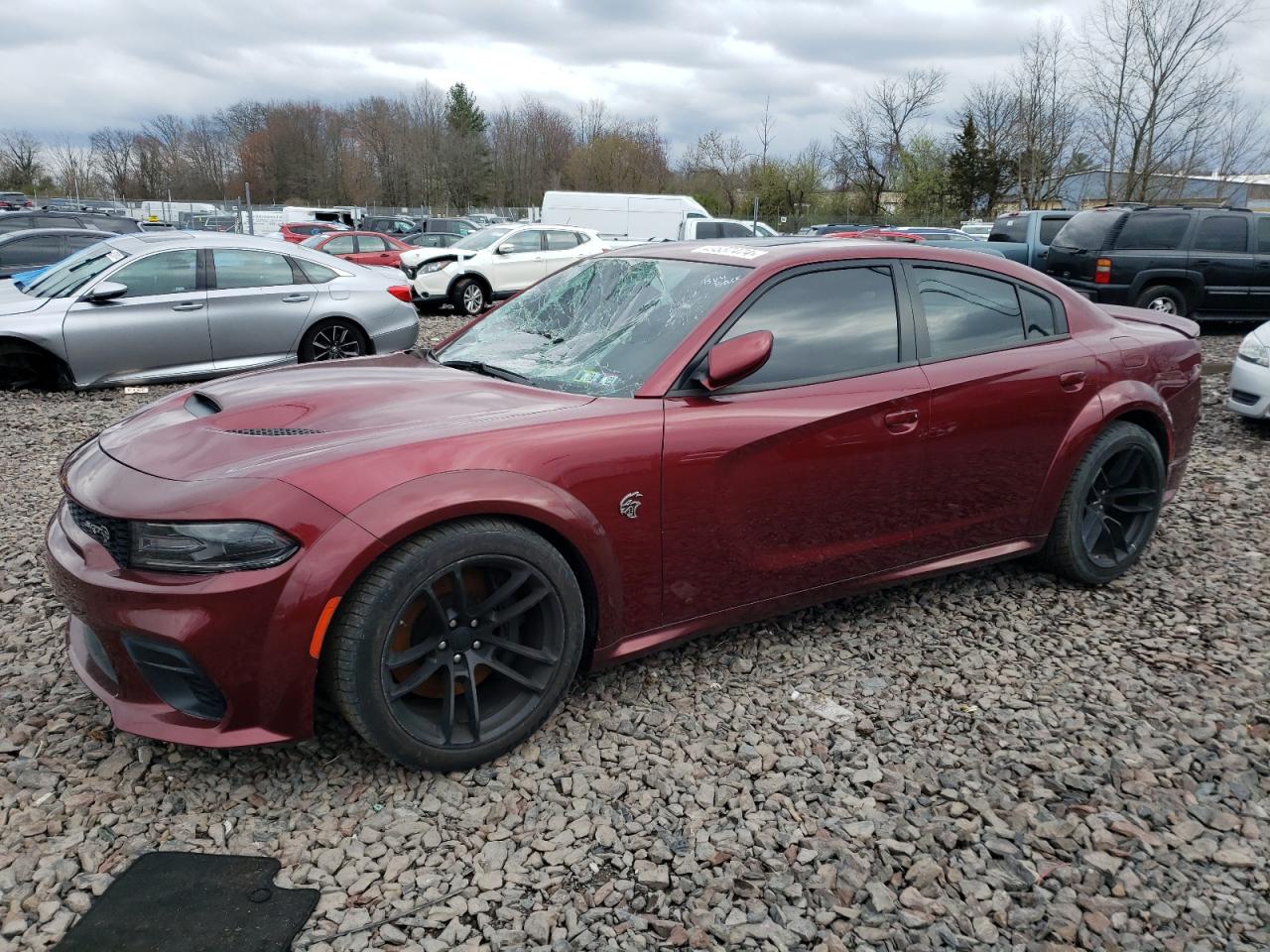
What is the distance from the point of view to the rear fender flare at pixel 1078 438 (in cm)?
376

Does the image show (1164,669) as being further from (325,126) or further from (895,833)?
(325,126)

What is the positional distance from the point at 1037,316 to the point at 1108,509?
39.1 inches

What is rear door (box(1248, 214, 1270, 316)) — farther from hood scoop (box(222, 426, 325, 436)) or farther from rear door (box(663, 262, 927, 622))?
hood scoop (box(222, 426, 325, 436))

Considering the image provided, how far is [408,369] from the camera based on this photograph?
130 inches

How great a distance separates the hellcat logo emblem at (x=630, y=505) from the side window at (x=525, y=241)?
45.4ft

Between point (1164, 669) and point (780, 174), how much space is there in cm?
4770

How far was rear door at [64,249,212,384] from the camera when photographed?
25.3 feet

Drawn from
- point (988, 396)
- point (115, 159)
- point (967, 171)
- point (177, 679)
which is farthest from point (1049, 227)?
point (115, 159)

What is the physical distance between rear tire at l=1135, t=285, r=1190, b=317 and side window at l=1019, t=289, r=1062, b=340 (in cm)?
942

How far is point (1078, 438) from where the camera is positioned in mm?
3775

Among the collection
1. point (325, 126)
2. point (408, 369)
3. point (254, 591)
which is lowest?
point (254, 591)

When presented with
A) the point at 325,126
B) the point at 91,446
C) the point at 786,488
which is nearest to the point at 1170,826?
the point at 786,488

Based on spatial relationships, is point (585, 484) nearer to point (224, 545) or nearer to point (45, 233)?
point (224, 545)

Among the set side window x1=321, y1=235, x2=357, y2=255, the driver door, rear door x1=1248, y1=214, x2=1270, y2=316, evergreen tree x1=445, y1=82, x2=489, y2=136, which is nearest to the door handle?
rear door x1=1248, y1=214, x2=1270, y2=316
